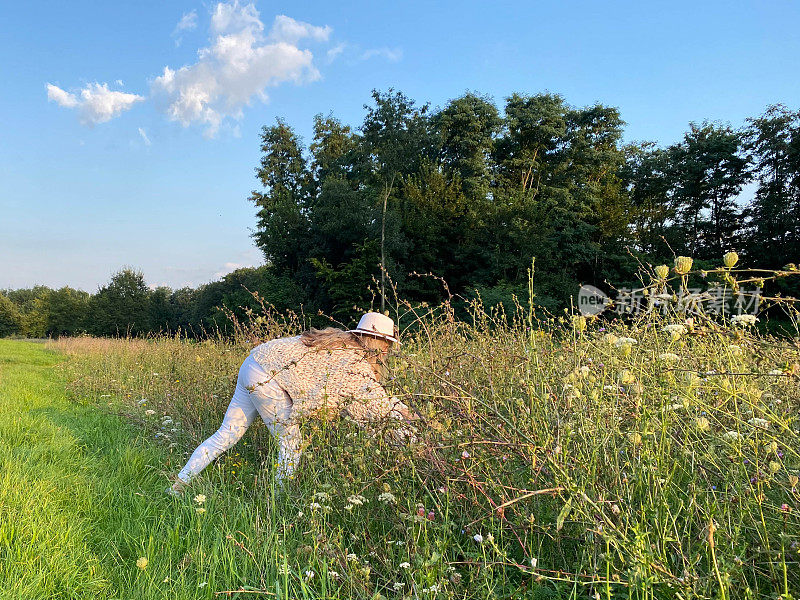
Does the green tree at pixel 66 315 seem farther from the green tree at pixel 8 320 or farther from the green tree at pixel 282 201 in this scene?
the green tree at pixel 282 201

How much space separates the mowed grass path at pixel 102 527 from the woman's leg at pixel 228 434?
27 centimetres

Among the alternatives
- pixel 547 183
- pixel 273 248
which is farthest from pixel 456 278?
pixel 273 248

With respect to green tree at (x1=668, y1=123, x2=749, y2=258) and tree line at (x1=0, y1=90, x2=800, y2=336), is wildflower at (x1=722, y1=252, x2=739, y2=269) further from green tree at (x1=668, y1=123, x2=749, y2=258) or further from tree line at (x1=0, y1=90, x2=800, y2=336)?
green tree at (x1=668, y1=123, x2=749, y2=258)

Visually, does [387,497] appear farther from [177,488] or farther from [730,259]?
[177,488]

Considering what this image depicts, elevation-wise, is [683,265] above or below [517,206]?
below

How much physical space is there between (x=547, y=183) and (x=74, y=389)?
1029 inches

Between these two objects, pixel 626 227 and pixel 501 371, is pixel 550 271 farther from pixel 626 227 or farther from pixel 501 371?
pixel 501 371

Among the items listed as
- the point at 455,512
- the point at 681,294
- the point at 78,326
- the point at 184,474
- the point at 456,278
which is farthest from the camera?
the point at 78,326

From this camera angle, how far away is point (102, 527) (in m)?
2.89

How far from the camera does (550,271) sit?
1013 inches

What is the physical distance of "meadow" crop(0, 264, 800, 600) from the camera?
1630mm

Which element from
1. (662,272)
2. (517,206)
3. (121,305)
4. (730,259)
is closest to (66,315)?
(121,305)

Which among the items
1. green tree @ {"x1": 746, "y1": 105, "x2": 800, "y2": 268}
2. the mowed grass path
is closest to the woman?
the mowed grass path

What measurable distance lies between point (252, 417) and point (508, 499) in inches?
89.7
